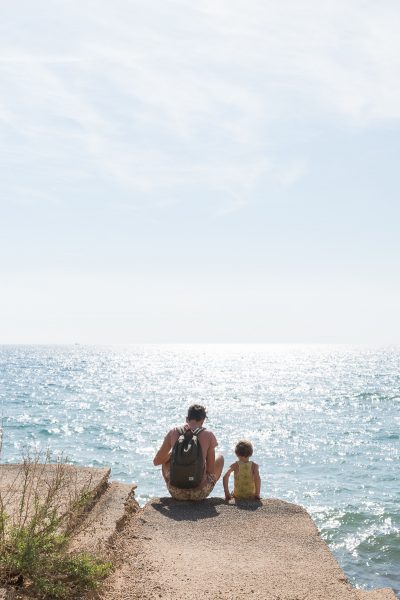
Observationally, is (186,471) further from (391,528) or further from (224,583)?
(391,528)

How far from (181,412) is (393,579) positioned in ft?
95.5

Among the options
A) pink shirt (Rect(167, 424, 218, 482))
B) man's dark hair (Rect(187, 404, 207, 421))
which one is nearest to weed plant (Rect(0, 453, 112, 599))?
pink shirt (Rect(167, 424, 218, 482))

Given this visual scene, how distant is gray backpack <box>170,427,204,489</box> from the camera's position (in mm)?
7258

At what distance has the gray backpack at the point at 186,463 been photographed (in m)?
7.26

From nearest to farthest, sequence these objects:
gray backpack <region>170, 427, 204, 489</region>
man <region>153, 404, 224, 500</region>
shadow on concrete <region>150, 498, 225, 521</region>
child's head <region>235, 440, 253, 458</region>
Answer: shadow on concrete <region>150, 498, 225, 521</region>
gray backpack <region>170, 427, 204, 489</region>
man <region>153, 404, 224, 500</region>
child's head <region>235, 440, 253, 458</region>

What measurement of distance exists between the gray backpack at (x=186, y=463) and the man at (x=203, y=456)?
86 millimetres

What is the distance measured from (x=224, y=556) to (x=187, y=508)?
5.10 ft

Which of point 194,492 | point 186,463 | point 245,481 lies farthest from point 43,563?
point 245,481

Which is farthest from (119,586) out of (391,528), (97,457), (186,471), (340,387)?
(340,387)

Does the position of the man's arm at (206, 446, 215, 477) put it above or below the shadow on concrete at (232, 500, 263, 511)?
above

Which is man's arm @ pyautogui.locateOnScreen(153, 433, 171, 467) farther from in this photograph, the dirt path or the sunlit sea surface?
the sunlit sea surface

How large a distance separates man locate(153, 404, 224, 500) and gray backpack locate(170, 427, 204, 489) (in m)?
0.09

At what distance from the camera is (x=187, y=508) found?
725 cm

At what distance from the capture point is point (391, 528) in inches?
486
